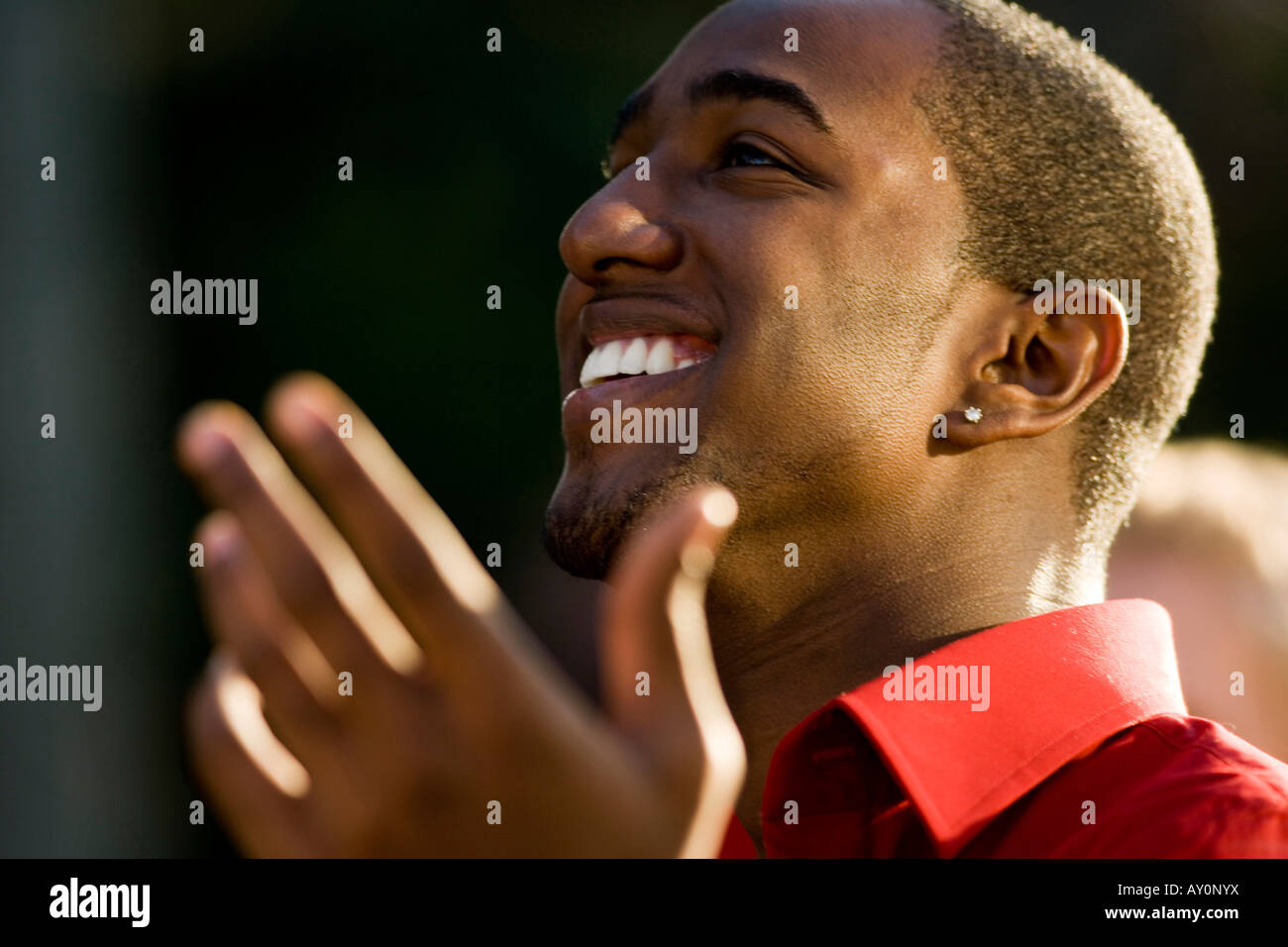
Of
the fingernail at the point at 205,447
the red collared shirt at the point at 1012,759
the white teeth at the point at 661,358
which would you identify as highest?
the white teeth at the point at 661,358

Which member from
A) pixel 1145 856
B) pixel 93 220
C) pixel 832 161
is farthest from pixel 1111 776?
pixel 93 220

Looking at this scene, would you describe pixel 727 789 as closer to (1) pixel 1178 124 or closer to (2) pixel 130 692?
(1) pixel 1178 124

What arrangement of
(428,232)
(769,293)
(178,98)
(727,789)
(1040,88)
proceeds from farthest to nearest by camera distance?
(178,98)
(428,232)
(1040,88)
(769,293)
(727,789)

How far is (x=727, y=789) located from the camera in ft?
5.10

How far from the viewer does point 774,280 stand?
280 centimetres

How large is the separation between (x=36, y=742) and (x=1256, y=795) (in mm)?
6804

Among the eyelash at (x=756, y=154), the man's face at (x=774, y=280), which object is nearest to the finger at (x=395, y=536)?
the man's face at (x=774, y=280)

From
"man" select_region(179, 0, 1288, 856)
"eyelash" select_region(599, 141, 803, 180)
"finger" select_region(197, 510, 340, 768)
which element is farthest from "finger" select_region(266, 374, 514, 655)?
"eyelash" select_region(599, 141, 803, 180)

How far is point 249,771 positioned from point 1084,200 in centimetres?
205

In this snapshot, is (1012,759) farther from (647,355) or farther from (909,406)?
(647,355)

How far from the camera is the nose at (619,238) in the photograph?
2.89m

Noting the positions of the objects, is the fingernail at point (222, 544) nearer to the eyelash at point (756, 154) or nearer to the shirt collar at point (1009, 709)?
the shirt collar at point (1009, 709)

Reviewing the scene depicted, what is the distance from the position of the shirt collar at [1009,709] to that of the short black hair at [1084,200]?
1.38 ft

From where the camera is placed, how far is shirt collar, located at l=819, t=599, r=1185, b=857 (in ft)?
7.71
